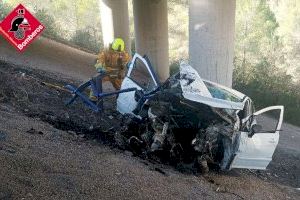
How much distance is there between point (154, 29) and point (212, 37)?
1126cm

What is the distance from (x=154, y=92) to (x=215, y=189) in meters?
2.18

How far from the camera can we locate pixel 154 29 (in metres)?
24.2

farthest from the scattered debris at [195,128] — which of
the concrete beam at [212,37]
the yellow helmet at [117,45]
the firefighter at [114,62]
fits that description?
the concrete beam at [212,37]

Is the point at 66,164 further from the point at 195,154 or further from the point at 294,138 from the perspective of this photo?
the point at 294,138

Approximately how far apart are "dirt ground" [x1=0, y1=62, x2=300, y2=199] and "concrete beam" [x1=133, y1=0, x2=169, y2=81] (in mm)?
13083

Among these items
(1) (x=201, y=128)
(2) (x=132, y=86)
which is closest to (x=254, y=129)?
(1) (x=201, y=128)

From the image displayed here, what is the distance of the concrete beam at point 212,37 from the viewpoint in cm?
1309

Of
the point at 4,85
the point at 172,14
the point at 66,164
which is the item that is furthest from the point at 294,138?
the point at 172,14

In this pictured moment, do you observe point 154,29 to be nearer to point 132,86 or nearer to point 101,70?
point 101,70

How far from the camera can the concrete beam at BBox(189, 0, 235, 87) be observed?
13.1 m

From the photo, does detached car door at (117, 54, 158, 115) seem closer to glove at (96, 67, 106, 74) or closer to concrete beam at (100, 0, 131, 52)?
glove at (96, 67, 106, 74)

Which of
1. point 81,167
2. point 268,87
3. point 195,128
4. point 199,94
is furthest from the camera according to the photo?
point 268,87

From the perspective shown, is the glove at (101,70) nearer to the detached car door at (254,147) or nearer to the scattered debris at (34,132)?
the scattered debris at (34,132)

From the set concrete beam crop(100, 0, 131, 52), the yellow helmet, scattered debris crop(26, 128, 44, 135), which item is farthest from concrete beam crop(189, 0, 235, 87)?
concrete beam crop(100, 0, 131, 52)
